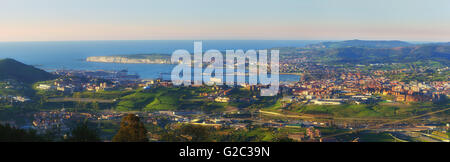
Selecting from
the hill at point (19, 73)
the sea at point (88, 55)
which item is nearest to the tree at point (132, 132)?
the hill at point (19, 73)

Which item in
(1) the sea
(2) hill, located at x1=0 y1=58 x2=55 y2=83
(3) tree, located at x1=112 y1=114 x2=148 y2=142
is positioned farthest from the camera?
(1) the sea

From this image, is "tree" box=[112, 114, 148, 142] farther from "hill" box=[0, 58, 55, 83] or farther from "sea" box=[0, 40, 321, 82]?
"sea" box=[0, 40, 321, 82]

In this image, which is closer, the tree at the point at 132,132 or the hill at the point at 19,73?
the tree at the point at 132,132

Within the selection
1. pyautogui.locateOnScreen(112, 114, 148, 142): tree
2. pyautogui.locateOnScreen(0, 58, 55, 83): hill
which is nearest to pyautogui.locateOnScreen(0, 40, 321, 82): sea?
pyautogui.locateOnScreen(0, 58, 55, 83): hill

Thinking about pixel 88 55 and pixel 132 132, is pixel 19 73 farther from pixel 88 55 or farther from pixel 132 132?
pixel 88 55

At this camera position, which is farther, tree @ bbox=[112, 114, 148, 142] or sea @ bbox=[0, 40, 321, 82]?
sea @ bbox=[0, 40, 321, 82]

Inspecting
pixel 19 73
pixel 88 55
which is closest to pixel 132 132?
pixel 19 73

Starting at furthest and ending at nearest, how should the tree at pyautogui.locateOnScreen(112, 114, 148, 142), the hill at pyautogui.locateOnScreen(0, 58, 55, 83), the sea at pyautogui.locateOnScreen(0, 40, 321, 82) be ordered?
the sea at pyautogui.locateOnScreen(0, 40, 321, 82) < the hill at pyautogui.locateOnScreen(0, 58, 55, 83) < the tree at pyautogui.locateOnScreen(112, 114, 148, 142)

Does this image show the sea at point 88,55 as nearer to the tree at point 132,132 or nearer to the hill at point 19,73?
the hill at point 19,73
